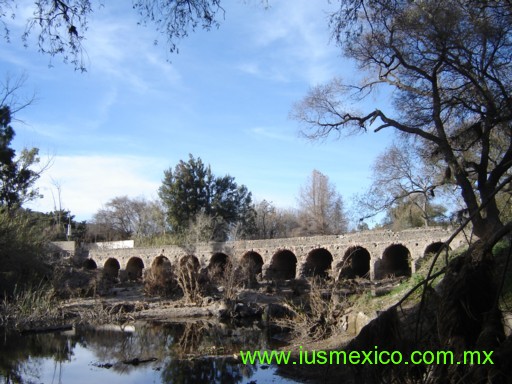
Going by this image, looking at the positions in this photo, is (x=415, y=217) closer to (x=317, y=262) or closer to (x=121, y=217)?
(x=317, y=262)

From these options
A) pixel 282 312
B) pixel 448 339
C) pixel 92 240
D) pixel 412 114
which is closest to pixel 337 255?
pixel 282 312

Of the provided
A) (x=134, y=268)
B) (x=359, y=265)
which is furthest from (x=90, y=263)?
(x=359, y=265)

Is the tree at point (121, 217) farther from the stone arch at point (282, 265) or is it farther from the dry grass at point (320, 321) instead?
the dry grass at point (320, 321)

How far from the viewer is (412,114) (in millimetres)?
13391

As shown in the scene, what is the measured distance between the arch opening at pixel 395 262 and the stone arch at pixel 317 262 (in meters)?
3.94

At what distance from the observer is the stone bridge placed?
1012 inches

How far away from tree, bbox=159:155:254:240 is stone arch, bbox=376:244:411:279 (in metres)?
17.3

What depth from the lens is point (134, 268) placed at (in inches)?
1604

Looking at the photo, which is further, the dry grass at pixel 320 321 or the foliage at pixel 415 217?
the foliage at pixel 415 217

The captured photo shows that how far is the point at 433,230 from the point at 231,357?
1689 cm

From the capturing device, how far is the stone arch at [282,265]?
3175 cm

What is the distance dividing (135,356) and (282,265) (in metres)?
22.0

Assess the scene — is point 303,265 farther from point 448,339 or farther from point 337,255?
point 448,339

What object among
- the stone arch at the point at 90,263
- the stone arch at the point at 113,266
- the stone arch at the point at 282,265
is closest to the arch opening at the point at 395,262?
the stone arch at the point at 282,265
